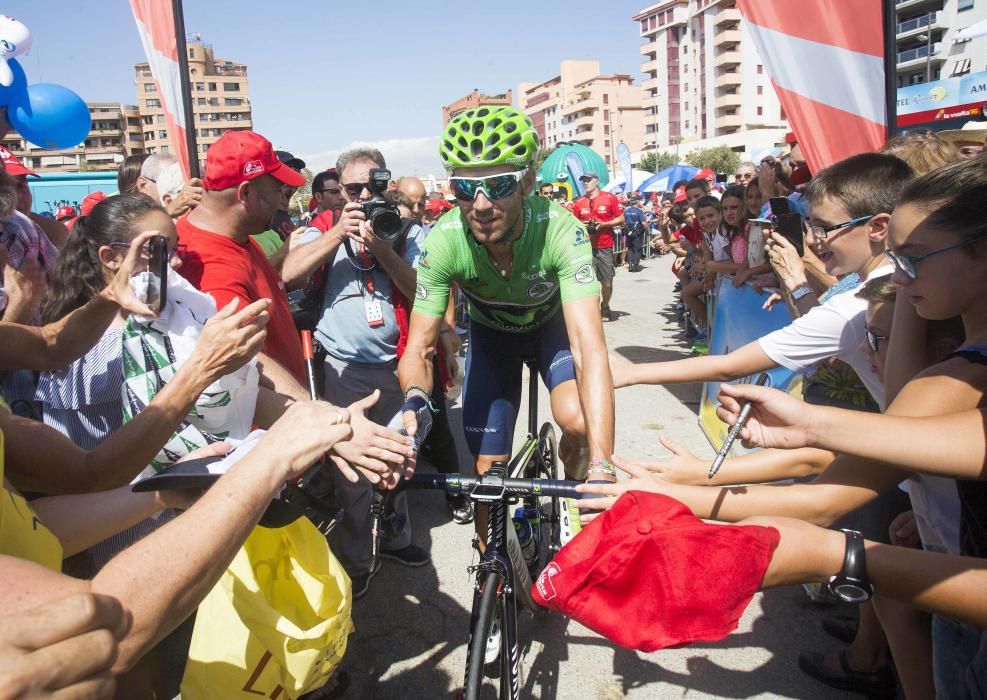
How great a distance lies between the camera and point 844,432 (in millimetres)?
1505

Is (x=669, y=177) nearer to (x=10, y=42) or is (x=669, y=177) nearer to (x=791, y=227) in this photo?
(x=791, y=227)

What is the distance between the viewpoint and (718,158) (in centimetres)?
5947

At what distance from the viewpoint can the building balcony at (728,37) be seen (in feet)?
257

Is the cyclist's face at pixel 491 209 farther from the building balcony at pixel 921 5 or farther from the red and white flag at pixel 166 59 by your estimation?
the building balcony at pixel 921 5

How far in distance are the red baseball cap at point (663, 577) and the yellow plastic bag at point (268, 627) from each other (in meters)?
0.92

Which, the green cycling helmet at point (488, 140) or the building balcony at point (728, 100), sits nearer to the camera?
the green cycling helmet at point (488, 140)

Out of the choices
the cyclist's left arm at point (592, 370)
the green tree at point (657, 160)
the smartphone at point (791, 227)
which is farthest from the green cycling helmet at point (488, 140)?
the green tree at point (657, 160)

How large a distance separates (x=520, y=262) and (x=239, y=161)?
1376 millimetres

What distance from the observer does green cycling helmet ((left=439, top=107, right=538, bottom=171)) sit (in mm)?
2504

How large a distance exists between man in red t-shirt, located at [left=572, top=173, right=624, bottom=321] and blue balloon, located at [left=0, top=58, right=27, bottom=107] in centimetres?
733

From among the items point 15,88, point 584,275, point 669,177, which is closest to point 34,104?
point 15,88

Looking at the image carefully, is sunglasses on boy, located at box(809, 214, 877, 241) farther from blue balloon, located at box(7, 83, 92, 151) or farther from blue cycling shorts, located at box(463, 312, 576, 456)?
blue balloon, located at box(7, 83, 92, 151)

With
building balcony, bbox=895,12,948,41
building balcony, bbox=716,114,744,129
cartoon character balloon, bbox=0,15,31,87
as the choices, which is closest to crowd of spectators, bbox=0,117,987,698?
cartoon character balloon, bbox=0,15,31,87

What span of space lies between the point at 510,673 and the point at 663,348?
22.4 feet
